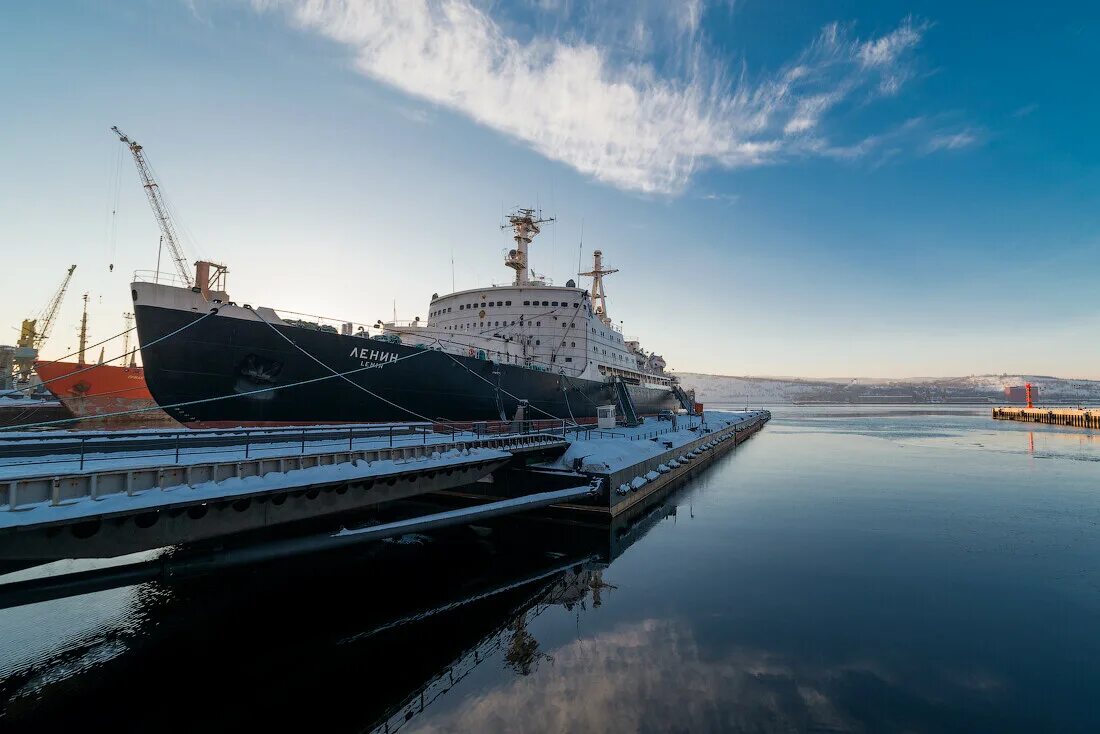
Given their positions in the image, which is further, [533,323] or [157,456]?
[533,323]

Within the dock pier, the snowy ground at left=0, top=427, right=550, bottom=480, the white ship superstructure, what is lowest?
the dock pier

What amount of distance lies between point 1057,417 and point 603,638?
113 m

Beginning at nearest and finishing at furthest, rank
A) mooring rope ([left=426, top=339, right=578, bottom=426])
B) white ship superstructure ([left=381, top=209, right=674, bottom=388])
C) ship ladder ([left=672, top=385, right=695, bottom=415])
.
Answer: mooring rope ([left=426, top=339, right=578, bottom=426]) < white ship superstructure ([left=381, top=209, right=674, bottom=388]) < ship ladder ([left=672, top=385, right=695, bottom=415])

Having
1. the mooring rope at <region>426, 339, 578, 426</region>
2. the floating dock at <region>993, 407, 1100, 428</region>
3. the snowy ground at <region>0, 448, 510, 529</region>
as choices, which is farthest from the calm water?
the floating dock at <region>993, 407, 1100, 428</region>

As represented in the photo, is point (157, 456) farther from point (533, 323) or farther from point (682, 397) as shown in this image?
point (682, 397)

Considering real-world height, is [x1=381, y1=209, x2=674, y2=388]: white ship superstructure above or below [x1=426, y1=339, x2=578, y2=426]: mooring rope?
above

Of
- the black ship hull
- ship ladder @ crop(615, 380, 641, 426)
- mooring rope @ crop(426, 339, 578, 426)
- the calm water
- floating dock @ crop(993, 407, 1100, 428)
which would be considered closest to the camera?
the calm water

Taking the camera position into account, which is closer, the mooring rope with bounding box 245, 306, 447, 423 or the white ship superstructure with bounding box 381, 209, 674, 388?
the mooring rope with bounding box 245, 306, 447, 423

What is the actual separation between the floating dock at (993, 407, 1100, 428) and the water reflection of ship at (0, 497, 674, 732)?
9731 centimetres

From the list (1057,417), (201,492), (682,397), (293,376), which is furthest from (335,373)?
(1057,417)

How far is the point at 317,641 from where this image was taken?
9.66 m

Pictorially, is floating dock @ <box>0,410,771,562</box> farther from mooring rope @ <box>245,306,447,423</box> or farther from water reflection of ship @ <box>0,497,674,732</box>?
mooring rope @ <box>245,306,447,423</box>

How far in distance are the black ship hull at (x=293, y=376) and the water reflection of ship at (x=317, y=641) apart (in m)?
5.68

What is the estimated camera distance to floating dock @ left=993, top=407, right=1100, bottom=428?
70.9 meters
